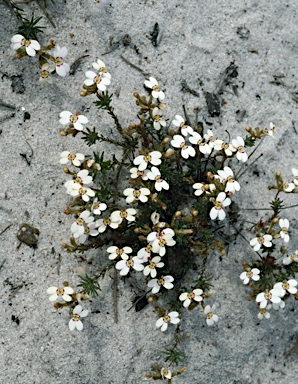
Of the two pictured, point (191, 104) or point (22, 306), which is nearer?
point (22, 306)

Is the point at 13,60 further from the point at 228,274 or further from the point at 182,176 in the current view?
the point at 228,274

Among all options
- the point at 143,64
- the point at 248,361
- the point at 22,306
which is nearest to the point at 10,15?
the point at 143,64

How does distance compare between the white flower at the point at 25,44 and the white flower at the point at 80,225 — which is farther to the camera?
the white flower at the point at 25,44

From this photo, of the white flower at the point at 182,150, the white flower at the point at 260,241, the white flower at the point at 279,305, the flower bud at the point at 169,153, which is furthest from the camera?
the white flower at the point at 279,305

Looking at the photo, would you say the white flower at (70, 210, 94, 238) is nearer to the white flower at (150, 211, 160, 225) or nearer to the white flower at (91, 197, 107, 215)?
the white flower at (91, 197, 107, 215)

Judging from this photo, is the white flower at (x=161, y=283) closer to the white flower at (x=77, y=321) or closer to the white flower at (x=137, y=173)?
the white flower at (x=77, y=321)

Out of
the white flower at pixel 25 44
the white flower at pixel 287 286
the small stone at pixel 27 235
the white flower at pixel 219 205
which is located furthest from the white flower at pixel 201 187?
the white flower at pixel 25 44

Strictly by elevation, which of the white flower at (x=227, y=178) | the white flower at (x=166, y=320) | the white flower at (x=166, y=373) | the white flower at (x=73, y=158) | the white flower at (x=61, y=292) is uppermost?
the white flower at (x=227, y=178)
